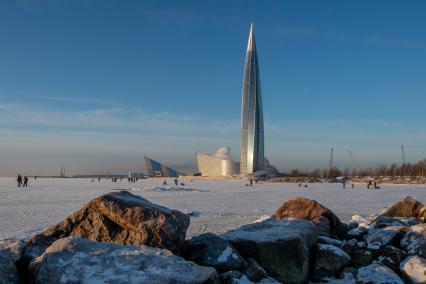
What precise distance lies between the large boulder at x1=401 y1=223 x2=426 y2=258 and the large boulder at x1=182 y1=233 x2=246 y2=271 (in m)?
3.04

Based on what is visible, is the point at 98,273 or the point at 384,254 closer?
the point at 98,273

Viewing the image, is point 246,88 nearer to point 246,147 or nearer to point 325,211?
point 246,147

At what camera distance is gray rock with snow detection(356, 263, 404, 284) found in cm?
576

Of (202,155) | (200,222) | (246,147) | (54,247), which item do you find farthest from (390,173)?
(54,247)

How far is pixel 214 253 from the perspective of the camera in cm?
633

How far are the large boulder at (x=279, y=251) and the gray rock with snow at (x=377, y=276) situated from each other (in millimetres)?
917

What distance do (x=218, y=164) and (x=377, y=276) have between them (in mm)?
111761

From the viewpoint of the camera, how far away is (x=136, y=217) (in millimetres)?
6359

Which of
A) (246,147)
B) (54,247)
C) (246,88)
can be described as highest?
(246,88)

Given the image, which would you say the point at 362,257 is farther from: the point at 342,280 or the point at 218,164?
the point at 218,164

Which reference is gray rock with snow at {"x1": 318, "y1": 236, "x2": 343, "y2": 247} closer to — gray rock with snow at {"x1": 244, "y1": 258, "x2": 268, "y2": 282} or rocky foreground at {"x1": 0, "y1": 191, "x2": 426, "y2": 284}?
rocky foreground at {"x1": 0, "y1": 191, "x2": 426, "y2": 284}

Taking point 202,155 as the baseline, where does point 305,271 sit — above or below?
below

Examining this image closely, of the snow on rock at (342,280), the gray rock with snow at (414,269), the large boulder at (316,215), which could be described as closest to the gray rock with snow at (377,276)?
the gray rock with snow at (414,269)

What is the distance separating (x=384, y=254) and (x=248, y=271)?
2.48m
